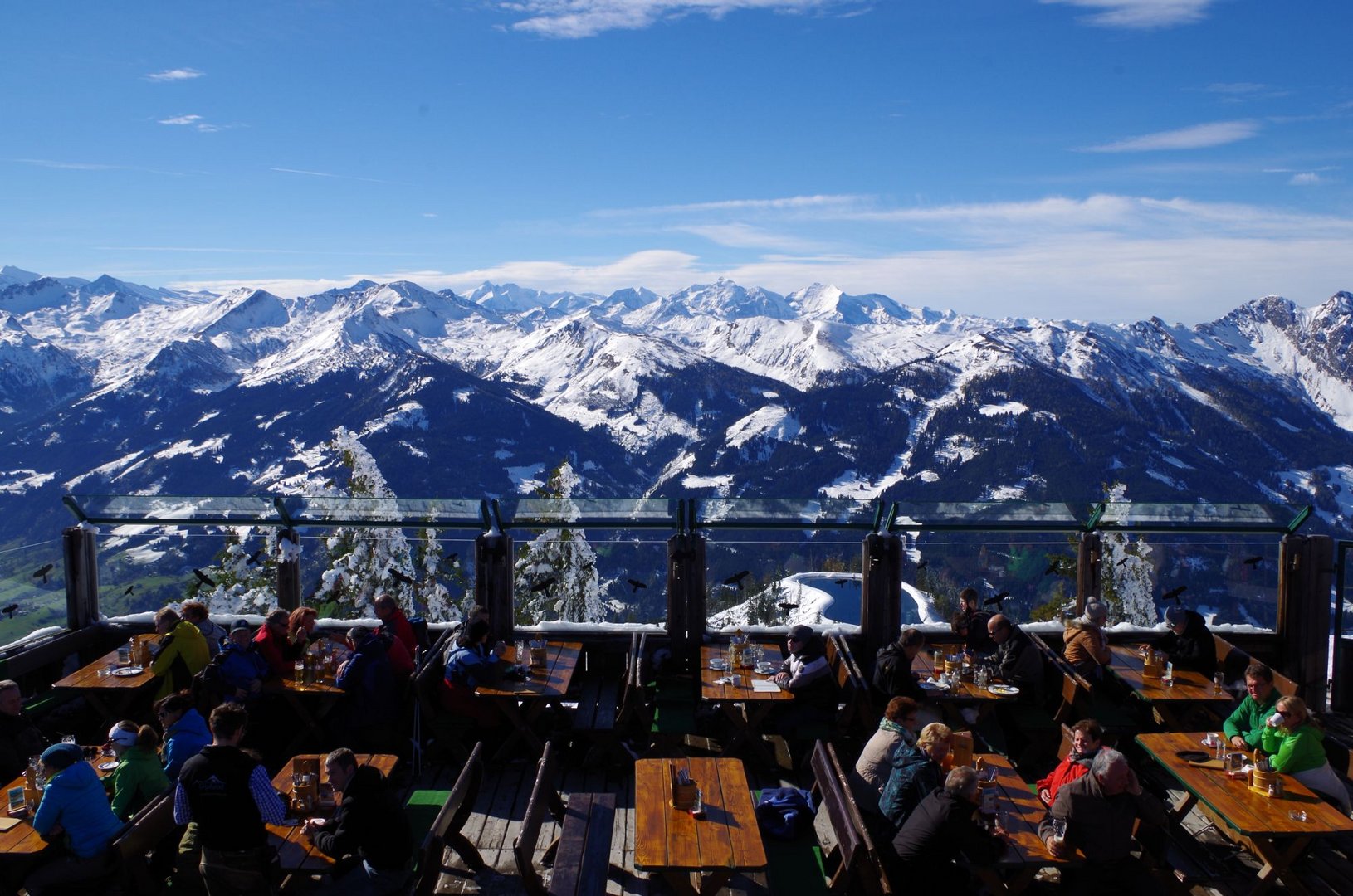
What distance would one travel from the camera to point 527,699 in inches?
439

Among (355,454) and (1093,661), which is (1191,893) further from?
(355,454)

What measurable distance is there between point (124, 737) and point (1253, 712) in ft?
35.8

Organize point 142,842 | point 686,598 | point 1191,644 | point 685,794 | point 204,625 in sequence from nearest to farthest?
point 142,842 < point 685,794 < point 204,625 < point 1191,644 < point 686,598

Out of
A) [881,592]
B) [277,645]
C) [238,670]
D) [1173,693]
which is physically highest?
[881,592]

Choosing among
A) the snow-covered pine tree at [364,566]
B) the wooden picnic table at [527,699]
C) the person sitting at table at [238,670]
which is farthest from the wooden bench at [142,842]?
the snow-covered pine tree at [364,566]

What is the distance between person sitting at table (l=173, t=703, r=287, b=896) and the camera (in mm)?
7430

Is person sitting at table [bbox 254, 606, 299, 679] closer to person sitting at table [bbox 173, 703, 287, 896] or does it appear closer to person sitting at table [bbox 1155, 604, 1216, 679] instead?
person sitting at table [bbox 173, 703, 287, 896]

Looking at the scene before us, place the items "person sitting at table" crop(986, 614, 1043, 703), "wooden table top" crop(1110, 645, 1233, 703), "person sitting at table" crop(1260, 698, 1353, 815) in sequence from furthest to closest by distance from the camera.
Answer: "person sitting at table" crop(986, 614, 1043, 703) < "wooden table top" crop(1110, 645, 1233, 703) < "person sitting at table" crop(1260, 698, 1353, 815)

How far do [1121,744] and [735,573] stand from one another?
5493mm

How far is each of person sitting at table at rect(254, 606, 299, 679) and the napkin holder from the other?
595 centimetres

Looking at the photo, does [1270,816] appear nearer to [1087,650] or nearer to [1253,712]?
[1253,712]

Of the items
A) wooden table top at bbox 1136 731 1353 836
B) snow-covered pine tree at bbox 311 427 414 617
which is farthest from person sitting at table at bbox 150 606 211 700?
snow-covered pine tree at bbox 311 427 414 617

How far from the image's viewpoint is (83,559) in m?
13.9

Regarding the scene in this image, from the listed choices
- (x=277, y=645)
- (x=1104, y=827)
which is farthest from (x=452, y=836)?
(x=1104, y=827)
